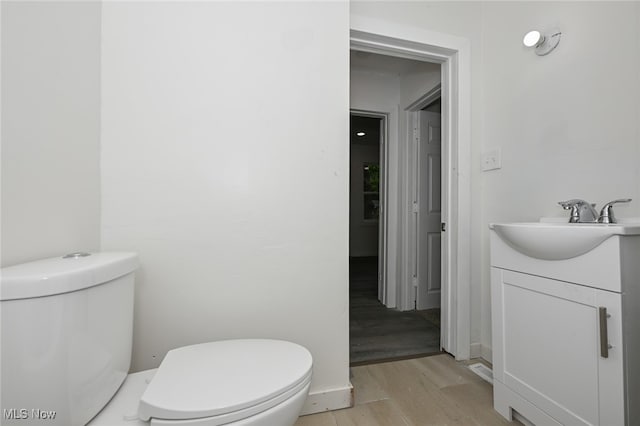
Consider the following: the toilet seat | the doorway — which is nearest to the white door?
the doorway

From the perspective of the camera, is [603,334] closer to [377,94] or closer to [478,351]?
[478,351]

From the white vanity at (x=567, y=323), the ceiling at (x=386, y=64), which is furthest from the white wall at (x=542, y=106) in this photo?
the ceiling at (x=386, y=64)

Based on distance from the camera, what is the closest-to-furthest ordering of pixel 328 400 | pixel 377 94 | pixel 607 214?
pixel 607 214 < pixel 328 400 < pixel 377 94

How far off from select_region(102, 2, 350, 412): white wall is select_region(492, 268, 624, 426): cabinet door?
695 millimetres

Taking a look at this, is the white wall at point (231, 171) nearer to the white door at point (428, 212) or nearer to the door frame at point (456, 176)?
the door frame at point (456, 176)

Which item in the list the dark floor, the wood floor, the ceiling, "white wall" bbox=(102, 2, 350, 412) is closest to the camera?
"white wall" bbox=(102, 2, 350, 412)

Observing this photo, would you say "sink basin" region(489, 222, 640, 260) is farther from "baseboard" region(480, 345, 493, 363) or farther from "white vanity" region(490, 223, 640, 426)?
"baseboard" region(480, 345, 493, 363)

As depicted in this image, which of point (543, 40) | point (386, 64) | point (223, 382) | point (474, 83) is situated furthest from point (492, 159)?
point (223, 382)

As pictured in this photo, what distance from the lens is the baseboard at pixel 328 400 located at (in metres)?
1.23

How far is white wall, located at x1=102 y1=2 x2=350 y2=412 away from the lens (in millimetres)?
1061

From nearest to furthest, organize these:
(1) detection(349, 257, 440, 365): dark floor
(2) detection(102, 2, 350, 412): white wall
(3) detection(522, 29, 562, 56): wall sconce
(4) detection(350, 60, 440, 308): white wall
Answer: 1. (2) detection(102, 2, 350, 412): white wall
2. (3) detection(522, 29, 562, 56): wall sconce
3. (1) detection(349, 257, 440, 365): dark floor
4. (4) detection(350, 60, 440, 308): white wall

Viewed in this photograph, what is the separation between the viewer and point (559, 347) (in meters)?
0.98

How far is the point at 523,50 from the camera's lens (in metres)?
1.53

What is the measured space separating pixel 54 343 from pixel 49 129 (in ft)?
2.11
